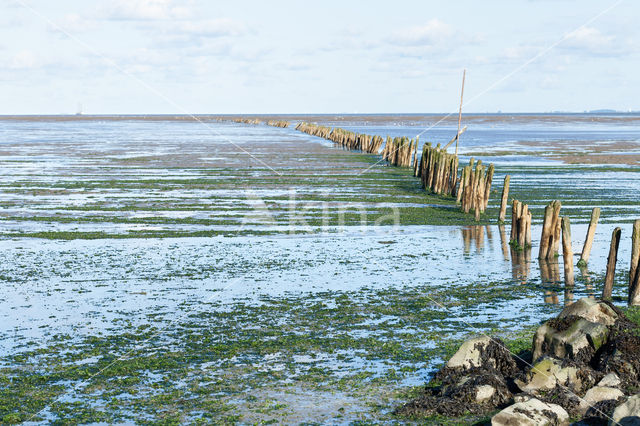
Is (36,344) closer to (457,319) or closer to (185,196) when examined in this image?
(457,319)

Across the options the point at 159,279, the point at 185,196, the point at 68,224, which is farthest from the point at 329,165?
the point at 159,279

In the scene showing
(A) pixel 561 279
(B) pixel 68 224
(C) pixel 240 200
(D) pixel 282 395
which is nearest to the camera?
(D) pixel 282 395

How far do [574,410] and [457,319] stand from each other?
4.54 metres

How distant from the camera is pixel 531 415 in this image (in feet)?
28.8

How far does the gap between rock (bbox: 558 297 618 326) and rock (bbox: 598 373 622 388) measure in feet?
4.92

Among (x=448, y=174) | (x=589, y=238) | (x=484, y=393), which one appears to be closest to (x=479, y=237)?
(x=589, y=238)

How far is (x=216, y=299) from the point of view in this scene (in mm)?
15422

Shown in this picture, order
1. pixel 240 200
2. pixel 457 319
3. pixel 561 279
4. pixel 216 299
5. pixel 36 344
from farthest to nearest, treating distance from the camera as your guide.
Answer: pixel 240 200, pixel 561 279, pixel 216 299, pixel 457 319, pixel 36 344

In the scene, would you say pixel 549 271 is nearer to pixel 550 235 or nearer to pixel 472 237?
pixel 550 235

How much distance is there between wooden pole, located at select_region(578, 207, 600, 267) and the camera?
1635cm

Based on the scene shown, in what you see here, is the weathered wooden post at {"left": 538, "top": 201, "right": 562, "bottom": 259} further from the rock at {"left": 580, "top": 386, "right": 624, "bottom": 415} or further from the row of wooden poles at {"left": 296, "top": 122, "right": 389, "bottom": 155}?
the row of wooden poles at {"left": 296, "top": 122, "right": 389, "bottom": 155}

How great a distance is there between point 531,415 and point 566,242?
7857mm

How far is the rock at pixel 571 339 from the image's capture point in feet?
35.0

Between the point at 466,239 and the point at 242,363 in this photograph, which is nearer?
the point at 242,363
